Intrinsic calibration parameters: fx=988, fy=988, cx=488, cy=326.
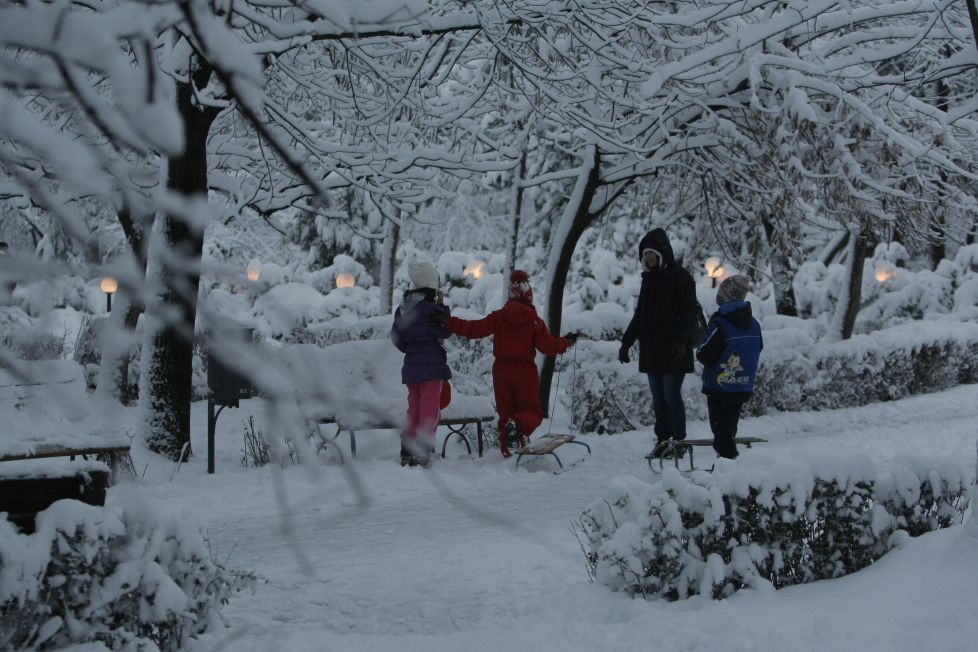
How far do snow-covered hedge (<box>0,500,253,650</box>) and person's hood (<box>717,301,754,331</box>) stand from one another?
5.25 m

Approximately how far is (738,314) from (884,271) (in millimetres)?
20118

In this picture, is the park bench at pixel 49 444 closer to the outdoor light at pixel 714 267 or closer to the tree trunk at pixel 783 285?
the tree trunk at pixel 783 285

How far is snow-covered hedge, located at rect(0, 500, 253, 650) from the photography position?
3.33 meters

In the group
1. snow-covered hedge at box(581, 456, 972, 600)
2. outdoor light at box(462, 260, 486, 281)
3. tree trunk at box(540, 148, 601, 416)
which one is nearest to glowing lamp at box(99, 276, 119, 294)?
snow-covered hedge at box(581, 456, 972, 600)

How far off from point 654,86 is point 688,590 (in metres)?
4.84

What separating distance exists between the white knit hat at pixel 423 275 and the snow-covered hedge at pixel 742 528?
4076 millimetres

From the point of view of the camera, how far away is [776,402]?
12.9 m

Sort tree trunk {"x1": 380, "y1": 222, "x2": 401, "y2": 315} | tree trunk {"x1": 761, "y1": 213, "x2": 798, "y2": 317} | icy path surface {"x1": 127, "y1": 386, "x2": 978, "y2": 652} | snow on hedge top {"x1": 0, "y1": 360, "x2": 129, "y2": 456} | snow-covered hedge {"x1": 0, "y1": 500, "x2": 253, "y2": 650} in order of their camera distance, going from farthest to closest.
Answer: tree trunk {"x1": 380, "y1": 222, "x2": 401, "y2": 315}, tree trunk {"x1": 761, "y1": 213, "x2": 798, "y2": 317}, snow on hedge top {"x1": 0, "y1": 360, "x2": 129, "y2": 456}, icy path surface {"x1": 127, "y1": 386, "x2": 978, "y2": 652}, snow-covered hedge {"x1": 0, "y1": 500, "x2": 253, "y2": 650}

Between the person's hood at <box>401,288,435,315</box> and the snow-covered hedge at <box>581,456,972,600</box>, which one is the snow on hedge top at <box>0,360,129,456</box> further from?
the snow-covered hedge at <box>581,456,972,600</box>

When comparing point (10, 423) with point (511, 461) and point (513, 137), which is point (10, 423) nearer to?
point (511, 461)

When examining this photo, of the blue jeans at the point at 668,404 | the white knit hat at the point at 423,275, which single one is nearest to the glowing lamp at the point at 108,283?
the white knit hat at the point at 423,275

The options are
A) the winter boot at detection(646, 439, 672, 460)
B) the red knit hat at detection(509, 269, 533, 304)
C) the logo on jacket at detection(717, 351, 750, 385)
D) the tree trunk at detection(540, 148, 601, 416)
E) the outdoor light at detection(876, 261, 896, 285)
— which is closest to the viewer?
the logo on jacket at detection(717, 351, 750, 385)

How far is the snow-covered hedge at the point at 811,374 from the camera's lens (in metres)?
11.3

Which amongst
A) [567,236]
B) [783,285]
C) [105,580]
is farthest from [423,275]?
[783,285]
